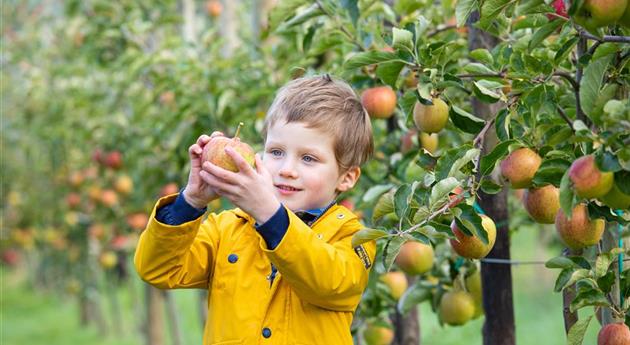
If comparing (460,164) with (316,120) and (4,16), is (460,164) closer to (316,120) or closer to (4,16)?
(316,120)

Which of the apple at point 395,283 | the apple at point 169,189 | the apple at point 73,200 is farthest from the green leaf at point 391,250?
the apple at point 73,200

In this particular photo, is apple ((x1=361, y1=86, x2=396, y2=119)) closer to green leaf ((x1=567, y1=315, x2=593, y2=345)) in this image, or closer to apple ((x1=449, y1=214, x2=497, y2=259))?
apple ((x1=449, y1=214, x2=497, y2=259))

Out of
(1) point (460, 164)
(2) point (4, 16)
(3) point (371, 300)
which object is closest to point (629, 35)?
(1) point (460, 164)

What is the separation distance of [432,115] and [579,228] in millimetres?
356

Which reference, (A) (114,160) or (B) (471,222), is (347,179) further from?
(A) (114,160)

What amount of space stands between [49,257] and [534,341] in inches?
196

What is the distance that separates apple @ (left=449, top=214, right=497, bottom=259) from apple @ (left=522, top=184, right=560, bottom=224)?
0.10 m

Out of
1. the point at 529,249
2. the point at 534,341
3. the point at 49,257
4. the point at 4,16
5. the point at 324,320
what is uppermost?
the point at 324,320

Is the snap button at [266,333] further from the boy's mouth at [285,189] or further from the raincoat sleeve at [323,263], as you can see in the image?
the boy's mouth at [285,189]

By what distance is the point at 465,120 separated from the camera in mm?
1793

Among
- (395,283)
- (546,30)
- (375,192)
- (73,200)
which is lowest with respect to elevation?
(73,200)

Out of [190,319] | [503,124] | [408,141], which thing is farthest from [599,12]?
[190,319]

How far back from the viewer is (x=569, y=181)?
4.34 feet

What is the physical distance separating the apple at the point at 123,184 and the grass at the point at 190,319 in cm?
91
